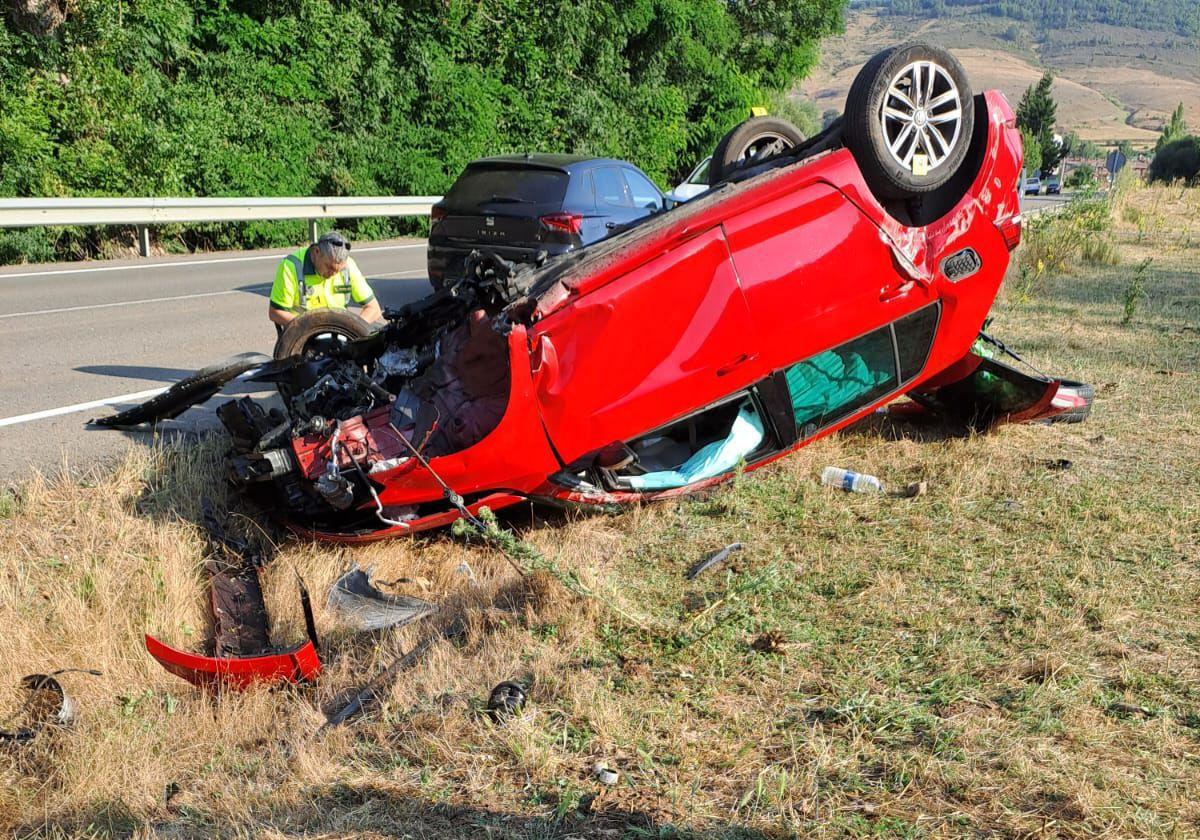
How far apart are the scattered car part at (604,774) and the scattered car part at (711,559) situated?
138 centimetres

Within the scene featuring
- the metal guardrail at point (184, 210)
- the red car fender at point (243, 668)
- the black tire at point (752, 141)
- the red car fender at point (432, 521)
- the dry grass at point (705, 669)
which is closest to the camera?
the dry grass at point (705, 669)

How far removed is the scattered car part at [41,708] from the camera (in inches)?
143

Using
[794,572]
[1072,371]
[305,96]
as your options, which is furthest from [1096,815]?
[305,96]

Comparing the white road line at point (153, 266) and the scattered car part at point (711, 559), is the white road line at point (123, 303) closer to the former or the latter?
the white road line at point (153, 266)

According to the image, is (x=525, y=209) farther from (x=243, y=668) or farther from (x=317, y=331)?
(x=243, y=668)

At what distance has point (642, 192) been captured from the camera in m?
10.9

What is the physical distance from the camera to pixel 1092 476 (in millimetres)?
5320

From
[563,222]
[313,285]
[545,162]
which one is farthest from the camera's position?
[545,162]

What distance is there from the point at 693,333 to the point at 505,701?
1.94 meters

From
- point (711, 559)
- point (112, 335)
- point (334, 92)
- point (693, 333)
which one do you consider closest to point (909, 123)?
point (693, 333)

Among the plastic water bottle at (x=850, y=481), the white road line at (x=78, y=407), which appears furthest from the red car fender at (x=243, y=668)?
the white road line at (x=78, y=407)

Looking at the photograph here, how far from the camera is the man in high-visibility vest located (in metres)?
6.85

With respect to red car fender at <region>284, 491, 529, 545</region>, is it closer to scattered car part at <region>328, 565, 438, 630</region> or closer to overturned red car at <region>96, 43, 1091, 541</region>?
overturned red car at <region>96, 43, 1091, 541</region>

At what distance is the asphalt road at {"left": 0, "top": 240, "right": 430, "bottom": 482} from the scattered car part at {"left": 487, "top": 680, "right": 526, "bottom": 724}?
3.26m
